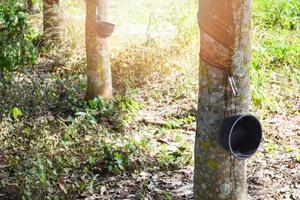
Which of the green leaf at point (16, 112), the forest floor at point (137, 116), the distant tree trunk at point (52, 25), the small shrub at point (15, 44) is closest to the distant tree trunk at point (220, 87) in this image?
the forest floor at point (137, 116)

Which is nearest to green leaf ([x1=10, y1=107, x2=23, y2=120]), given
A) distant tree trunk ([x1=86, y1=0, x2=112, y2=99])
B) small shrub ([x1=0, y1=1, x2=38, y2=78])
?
distant tree trunk ([x1=86, y1=0, x2=112, y2=99])

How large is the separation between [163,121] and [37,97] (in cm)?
170

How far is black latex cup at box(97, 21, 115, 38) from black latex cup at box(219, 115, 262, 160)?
10.4ft

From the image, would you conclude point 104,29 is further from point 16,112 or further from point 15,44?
point 15,44

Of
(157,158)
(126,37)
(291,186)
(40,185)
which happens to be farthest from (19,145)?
(126,37)

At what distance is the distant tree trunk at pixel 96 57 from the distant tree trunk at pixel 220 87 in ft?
10.4

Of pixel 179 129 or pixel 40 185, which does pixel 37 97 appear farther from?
pixel 40 185

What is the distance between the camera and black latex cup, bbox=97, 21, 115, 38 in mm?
6016

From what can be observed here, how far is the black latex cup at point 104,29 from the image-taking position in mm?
6016

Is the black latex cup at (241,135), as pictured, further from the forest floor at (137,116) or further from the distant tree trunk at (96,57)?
the distant tree trunk at (96,57)

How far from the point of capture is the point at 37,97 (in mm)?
6367

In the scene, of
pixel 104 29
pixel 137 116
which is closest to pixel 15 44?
pixel 104 29

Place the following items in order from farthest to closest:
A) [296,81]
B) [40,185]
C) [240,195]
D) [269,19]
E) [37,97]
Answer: [269,19] → [296,81] → [37,97] → [40,185] → [240,195]

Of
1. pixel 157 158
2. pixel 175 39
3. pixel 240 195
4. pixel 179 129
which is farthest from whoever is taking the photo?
pixel 175 39
